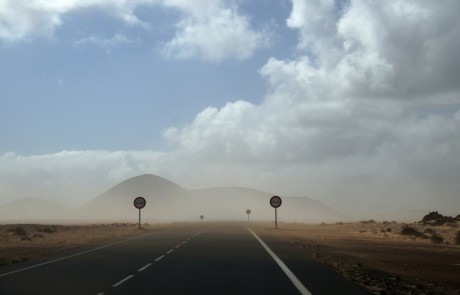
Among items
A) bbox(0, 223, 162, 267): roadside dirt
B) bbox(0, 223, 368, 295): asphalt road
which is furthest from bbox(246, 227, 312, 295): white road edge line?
bbox(0, 223, 162, 267): roadside dirt

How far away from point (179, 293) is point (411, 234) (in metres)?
38.7

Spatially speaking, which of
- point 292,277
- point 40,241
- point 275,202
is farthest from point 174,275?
point 275,202

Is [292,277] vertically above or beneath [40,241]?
beneath

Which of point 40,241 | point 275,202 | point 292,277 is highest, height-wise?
point 275,202

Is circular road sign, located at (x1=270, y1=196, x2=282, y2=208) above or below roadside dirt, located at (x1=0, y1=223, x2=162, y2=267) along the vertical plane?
above

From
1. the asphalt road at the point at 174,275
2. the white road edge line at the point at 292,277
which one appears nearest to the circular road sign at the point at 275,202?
the asphalt road at the point at 174,275

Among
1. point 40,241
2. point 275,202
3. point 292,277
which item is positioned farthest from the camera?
point 275,202

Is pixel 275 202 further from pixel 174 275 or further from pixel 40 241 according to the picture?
pixel 174 275

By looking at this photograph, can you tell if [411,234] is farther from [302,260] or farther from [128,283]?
[128,283]

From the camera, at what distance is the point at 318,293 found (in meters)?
12.0

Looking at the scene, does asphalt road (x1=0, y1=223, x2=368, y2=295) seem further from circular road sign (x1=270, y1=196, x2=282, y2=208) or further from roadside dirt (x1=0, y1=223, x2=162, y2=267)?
circular road sign (x1=270, y1=196, x2=282, y2=208)

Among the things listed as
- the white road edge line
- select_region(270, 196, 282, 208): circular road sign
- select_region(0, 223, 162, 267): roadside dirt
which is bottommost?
the white road edge line

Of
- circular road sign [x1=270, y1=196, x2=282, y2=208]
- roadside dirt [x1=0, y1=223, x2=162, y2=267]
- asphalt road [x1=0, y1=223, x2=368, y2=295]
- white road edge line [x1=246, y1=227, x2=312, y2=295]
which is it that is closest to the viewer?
white road edge line [x1=246, y1=227, x2=312, y2=295]

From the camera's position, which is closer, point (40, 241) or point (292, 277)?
point (292, 277)
